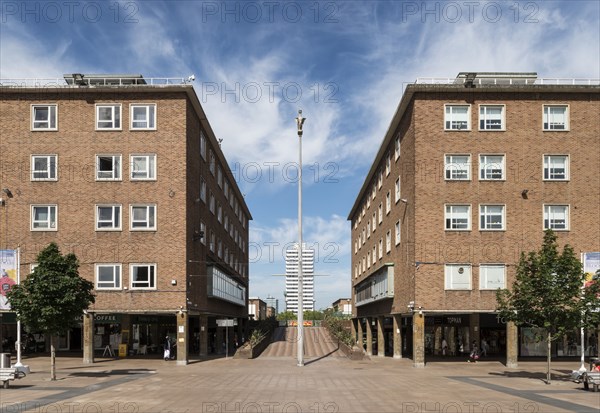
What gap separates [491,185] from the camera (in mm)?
40469

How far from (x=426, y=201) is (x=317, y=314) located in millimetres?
127389

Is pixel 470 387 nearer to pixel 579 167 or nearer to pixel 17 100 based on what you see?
pixel 579 167

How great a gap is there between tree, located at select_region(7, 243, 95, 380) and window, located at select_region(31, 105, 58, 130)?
14.9 m

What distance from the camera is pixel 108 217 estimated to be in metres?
42.0

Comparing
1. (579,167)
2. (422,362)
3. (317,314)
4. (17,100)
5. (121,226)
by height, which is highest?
(17,100)

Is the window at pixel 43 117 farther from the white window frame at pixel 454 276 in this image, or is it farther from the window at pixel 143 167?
the white window frame at pixel 454 276

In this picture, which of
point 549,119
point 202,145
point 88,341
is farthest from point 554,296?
point 202,145

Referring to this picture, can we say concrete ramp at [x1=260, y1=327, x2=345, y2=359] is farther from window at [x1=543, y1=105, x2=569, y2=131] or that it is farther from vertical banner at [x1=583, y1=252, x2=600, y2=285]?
window at [x1=543, y1=105, x2=569, y2=131]

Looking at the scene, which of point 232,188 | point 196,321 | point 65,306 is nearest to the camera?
point 65,306

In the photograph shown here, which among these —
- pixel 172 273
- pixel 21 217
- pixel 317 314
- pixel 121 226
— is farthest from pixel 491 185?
pixel 317 314

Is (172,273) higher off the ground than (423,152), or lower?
lower

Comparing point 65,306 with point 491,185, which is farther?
point 491,185

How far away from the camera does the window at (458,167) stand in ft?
133

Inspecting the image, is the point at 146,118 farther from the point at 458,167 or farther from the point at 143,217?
the point at 458,167
